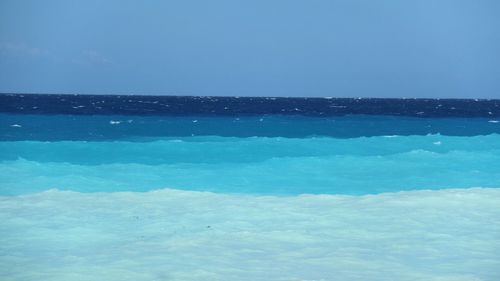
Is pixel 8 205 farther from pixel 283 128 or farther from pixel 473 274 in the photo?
pixel 283 128

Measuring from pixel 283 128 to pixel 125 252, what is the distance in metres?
22.5

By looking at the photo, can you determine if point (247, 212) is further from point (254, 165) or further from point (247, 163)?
point (247, 163)

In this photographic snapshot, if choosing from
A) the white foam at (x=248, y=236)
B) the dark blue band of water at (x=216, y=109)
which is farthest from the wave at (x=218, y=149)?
the dark blue band of water at (x=216, y=109)

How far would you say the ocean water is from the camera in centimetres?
749


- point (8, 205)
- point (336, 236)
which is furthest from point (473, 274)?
point (8, 205)

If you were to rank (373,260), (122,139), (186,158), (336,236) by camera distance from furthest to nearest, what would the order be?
1. (122,139)
2. (186,158)
3. (336,236)
4. (373,260)

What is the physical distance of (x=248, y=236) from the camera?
8.91 metres

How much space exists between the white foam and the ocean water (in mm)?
21

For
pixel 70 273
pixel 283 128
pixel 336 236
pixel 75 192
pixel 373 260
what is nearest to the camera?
pixel 70 273

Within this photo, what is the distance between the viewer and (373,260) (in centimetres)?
776

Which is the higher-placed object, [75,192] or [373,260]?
[75,192]

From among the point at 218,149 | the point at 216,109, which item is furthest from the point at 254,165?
the point at 216,109

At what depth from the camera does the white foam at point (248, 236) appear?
7281mm

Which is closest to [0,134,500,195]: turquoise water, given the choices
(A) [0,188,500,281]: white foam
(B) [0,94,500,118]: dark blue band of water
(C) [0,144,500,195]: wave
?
(C) [0,144,500,195]: wave
